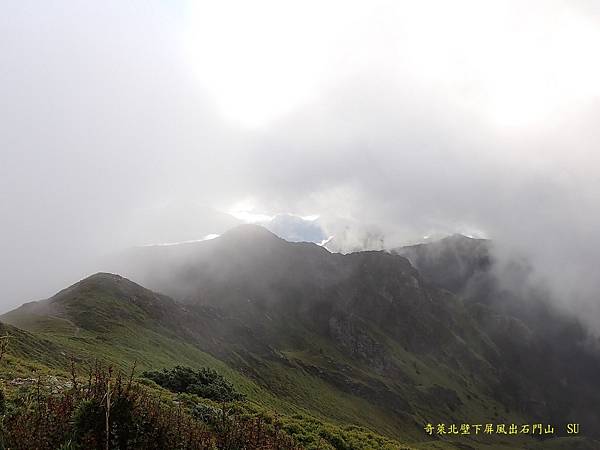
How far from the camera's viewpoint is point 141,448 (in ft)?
32.9

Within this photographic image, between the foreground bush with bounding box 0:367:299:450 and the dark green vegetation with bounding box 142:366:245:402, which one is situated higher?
the foreground bush with bounding box 0:367:299:450

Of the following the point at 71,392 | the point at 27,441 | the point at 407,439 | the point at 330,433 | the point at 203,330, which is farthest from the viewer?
the point at 407,439

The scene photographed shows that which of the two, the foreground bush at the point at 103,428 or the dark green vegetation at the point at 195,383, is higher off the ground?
the foreground bush at the point at 103,428

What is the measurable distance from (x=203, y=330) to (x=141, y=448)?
376ft

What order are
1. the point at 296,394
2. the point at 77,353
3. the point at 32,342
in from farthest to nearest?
the point at 296,394 < the point at 77,353 < the point at 32,342

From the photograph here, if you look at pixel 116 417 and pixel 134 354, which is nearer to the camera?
pixel 116 417

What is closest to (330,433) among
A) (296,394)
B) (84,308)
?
(84,308)

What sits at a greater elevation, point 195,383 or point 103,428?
point 103,428

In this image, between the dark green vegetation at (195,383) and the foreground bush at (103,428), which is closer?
the foreground bush at (103,428)

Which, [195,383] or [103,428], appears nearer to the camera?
[103,428]

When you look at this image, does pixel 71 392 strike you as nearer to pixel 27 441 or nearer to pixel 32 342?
pixel 27 441

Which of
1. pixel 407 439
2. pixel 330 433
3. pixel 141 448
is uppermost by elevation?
pixel 141 448

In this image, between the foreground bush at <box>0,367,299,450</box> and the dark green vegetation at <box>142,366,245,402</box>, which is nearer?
the foreground bush at <box>0,367,299,450</box>

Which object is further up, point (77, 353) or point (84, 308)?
point (84, 308)
